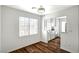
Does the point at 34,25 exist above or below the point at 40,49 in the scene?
above

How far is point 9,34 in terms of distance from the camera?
1.45 meters

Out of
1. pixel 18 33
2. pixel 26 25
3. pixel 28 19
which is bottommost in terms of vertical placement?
pixel 18 33

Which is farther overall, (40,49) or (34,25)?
(34,25)

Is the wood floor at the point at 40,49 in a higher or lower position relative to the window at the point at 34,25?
lower

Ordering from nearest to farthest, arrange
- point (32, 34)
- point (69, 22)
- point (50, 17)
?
point (69, 22) < point (50, 17) < point (32, 34)

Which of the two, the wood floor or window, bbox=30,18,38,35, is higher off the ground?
window, bbox=30,18,38,35

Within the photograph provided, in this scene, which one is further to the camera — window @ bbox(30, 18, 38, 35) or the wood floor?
window @ bbox(30, 18, 38, 35)

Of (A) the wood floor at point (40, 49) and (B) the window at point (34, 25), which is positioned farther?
(B) the window at point (34, 25)

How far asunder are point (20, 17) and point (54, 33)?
3.25 ft

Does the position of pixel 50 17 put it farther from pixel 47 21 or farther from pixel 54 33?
pixel 54 33

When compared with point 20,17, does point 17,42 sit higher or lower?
lower
